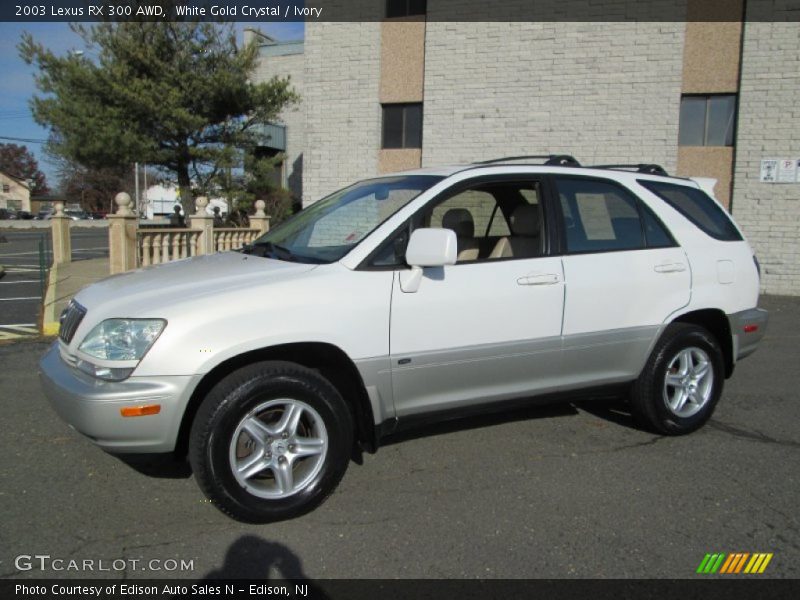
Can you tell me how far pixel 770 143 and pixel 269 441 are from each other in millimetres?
12776

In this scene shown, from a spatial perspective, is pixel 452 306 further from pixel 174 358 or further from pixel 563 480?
pixel 174 358

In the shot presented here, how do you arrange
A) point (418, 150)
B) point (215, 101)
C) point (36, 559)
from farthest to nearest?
point (215, 101), point (418, 150), point (36, 559)

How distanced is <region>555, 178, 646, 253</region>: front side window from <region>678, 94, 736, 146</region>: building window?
10032 mm

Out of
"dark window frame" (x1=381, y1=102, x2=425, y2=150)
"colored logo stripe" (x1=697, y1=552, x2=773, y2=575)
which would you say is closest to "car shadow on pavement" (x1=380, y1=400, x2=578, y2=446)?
"colored logo stripe" (x1=697, y1=552, x2=773, y2=575)

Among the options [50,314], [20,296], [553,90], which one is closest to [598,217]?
Answer: [50,314]

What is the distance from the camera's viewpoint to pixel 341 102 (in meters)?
15.3

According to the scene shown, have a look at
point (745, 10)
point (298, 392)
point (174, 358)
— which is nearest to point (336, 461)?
point (298, 392)

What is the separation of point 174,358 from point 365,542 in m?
1.28

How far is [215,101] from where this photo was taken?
61.4 ft

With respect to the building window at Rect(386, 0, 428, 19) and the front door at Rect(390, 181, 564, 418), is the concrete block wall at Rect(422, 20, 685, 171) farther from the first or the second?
the front door at Rect(390, 181, 564, 418)

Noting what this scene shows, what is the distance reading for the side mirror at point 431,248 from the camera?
3420 millimetres

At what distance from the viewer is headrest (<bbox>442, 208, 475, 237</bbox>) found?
14.6 ft

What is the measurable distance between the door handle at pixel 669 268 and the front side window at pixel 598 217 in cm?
18

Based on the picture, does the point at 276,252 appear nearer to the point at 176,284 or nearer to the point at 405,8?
the point at 176,284
